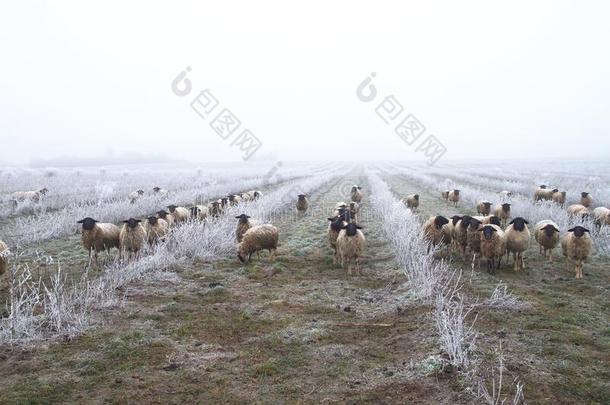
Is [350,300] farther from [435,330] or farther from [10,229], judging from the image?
[10,229]

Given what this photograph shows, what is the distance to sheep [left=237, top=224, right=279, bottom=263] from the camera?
32.9 feet

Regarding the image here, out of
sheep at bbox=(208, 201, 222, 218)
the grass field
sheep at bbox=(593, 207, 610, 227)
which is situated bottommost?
the grass field

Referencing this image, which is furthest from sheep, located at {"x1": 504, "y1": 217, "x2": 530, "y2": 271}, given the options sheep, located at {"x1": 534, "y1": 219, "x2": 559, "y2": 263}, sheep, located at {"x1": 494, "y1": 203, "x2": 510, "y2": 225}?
sheep, located at {"x1": 494, "y1": 203, "x2": 510, "y2": 225}

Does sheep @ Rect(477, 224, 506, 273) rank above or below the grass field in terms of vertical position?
above

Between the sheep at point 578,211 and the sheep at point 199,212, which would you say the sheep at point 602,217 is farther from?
the sheep at point 199,212

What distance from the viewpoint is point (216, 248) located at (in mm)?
10797

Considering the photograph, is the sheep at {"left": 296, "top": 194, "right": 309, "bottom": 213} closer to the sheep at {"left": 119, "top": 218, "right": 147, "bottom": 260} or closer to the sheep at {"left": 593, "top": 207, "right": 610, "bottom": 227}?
the sheep at {"left": 119, "top": 218, "right": 147, "bottom": 260}

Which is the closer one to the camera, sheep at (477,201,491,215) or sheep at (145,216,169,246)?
sheep at (145,216,169,246)

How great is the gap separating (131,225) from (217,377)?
620cm

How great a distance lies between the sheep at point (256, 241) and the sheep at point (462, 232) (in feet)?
14.9

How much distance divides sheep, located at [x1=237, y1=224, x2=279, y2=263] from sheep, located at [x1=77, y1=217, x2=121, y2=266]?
10.1 ft

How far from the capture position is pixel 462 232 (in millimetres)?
10344

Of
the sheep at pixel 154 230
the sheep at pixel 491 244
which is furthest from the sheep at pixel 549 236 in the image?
the sheep at pixel 154 230

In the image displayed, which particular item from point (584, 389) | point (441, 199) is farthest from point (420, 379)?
point (441, 199)
